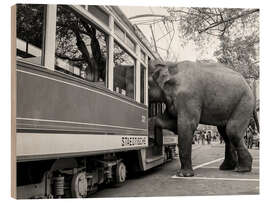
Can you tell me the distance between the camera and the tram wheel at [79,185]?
4.46 meters

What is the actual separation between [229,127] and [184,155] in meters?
0.99

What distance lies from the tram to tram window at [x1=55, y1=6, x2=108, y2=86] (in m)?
0.01

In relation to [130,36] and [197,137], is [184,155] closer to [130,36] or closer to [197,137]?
[197,137]

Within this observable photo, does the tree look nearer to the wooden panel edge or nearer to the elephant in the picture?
the elephant

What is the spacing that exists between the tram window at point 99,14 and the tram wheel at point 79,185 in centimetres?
189

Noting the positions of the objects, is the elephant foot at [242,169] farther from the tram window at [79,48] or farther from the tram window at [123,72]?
the tram window at [79,48]

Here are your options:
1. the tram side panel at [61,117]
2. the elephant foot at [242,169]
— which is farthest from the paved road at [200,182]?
the tram side panel at [61,117]

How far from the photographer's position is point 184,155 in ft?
22.5

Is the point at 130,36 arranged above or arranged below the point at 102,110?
above

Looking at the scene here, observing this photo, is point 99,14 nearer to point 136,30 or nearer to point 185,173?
point 136,30

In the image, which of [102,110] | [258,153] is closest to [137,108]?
[102,110]

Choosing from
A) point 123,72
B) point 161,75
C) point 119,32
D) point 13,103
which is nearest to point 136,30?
point 119,32

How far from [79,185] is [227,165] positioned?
129 inches

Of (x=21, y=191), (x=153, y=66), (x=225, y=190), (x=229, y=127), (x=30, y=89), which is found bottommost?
(x=225, y=190)
